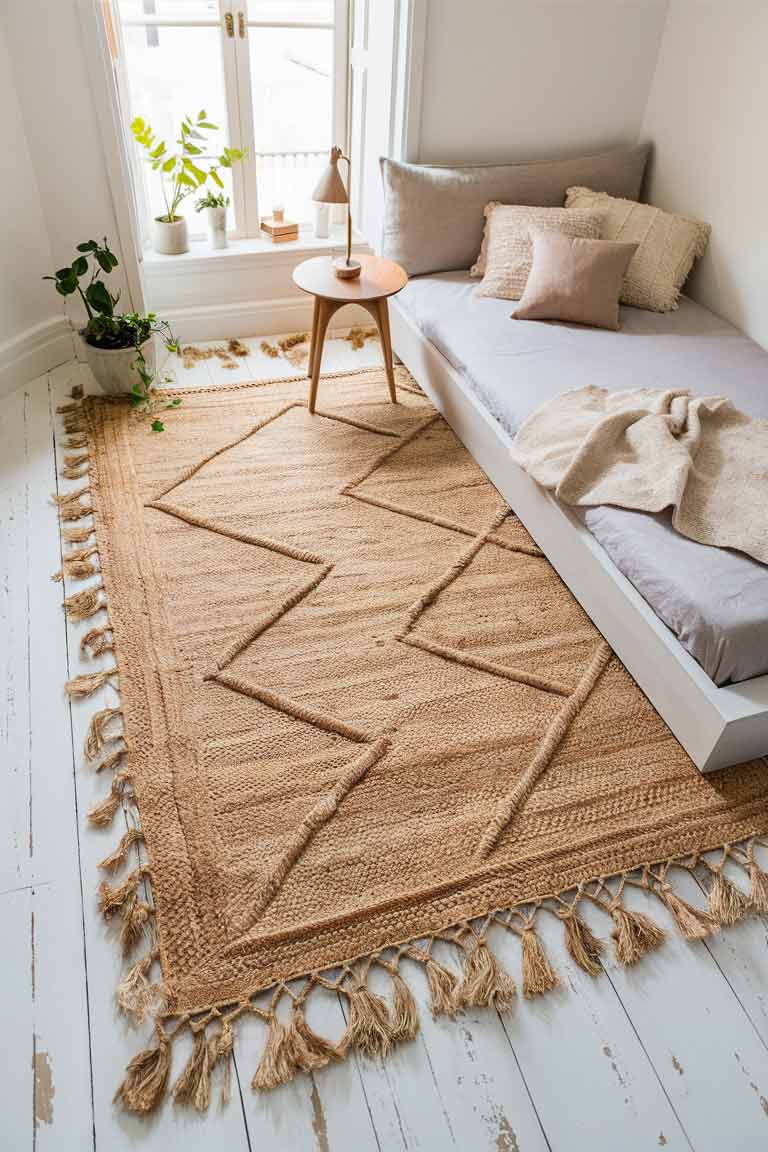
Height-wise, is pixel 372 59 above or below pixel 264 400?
above

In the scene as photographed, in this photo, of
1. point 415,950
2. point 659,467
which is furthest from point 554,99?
point 415,950

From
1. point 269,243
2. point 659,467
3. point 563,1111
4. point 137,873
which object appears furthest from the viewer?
point 269,243

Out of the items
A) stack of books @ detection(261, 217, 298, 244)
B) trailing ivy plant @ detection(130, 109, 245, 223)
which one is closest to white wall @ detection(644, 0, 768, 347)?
stack of books @ detection(261, 217, 298, 244)

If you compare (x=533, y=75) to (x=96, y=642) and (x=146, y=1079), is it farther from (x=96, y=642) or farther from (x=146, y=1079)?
(x=146, y=1079)

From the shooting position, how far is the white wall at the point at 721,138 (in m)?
2.78

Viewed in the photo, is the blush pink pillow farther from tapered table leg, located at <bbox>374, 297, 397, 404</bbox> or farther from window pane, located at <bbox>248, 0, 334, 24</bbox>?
window pane, located at <bbox>248, 0, 334, 24</bbox>

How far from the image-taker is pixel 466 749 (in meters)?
1.88

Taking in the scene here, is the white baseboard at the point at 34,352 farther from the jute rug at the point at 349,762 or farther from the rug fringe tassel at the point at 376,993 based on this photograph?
the rug fringe tassel at the point at 376,993

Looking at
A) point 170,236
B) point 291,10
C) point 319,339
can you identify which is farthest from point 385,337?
point 291,10

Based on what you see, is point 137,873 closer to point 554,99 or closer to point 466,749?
point 466,749

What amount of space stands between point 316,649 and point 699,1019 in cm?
116

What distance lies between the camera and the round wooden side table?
2791 mm

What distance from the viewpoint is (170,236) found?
334 cm

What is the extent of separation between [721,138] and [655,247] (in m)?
0.43
